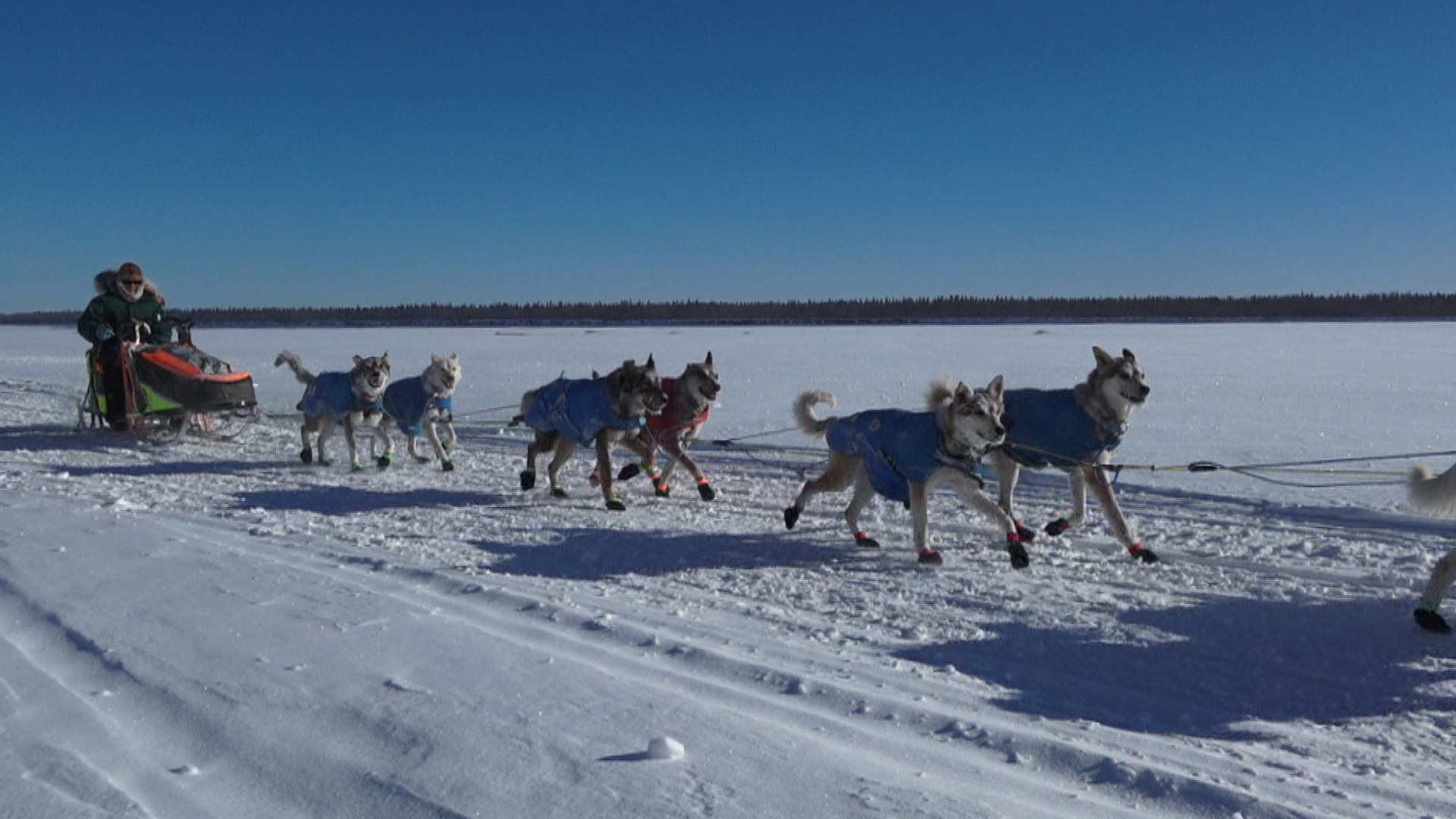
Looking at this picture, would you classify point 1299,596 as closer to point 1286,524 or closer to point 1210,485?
point 1286,524

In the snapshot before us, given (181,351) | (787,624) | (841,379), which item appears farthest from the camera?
(841,379)

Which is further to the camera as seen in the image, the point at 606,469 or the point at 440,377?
the point at 440,377

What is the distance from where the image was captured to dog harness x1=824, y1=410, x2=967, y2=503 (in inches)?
247

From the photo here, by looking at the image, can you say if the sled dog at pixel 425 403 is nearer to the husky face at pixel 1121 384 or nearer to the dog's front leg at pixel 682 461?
the dog's front leg at pixel 682 461

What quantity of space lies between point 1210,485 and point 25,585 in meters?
7.79

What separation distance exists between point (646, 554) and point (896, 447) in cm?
160

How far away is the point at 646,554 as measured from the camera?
20.6 ft

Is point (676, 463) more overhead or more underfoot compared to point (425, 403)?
more underfoot

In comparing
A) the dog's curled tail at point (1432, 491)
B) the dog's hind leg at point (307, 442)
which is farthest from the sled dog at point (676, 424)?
the dog's curled tail at point (1432, 491)

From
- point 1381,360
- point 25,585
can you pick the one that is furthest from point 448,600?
point 1381,360

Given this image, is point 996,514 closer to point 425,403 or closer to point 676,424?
point 676,424

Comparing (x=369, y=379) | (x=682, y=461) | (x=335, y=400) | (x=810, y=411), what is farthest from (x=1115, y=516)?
(x=335, y=400)

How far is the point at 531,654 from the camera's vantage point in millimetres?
4172

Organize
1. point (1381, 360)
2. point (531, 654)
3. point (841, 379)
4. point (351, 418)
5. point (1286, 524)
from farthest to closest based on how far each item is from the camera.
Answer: point (1381, 360), point (841, 379), point (351, 418), point (1286, 524), point (531, 654)
